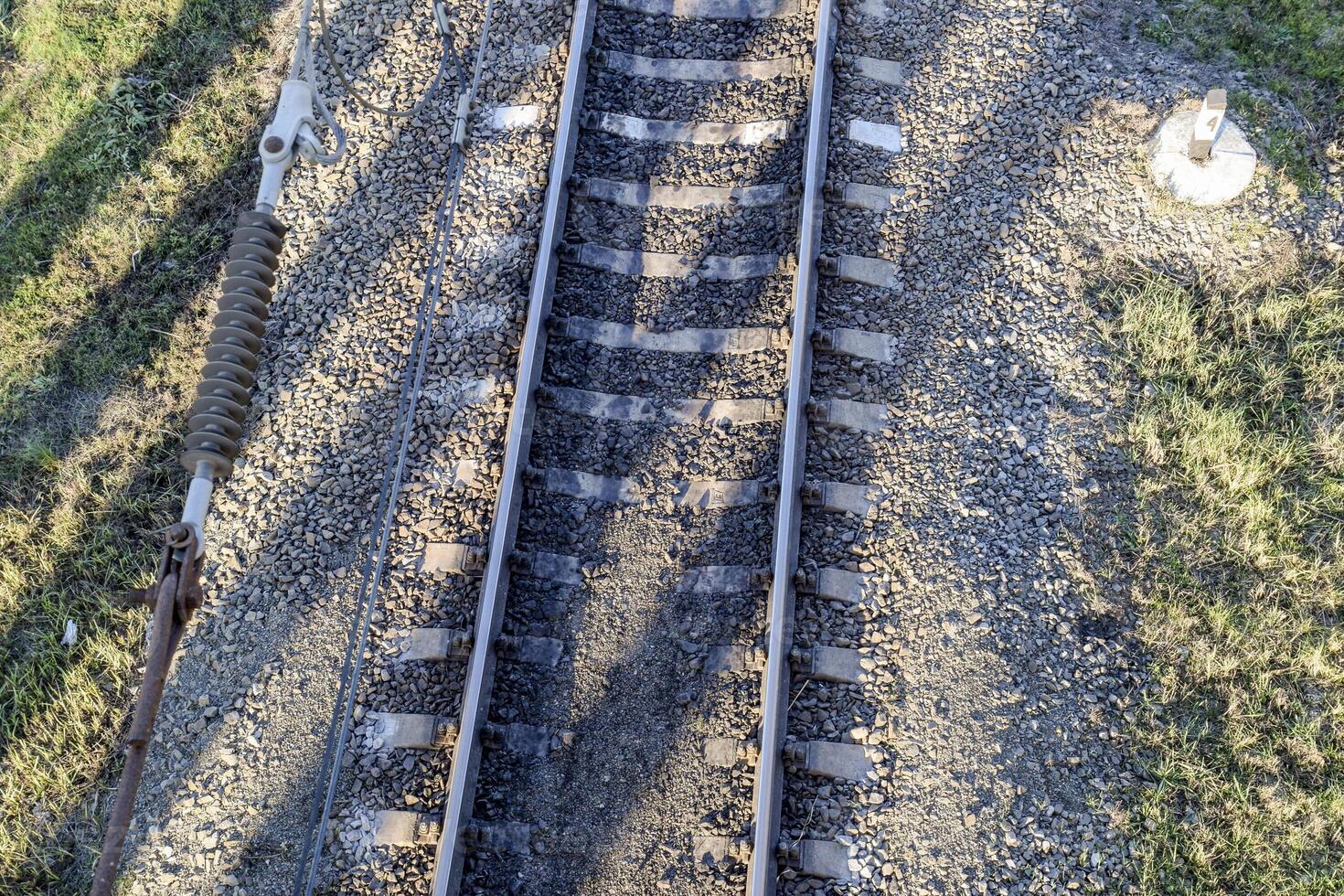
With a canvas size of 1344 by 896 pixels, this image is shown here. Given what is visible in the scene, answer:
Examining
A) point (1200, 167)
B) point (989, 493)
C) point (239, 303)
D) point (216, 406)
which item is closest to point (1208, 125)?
point (1200, 167)

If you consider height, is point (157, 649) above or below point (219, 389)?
below

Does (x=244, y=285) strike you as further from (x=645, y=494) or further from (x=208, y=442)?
(x=645, y=494)

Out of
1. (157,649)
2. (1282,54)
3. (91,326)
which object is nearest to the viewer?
(157,649)

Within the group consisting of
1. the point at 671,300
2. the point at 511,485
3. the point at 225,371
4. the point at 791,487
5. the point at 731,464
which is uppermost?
the point at 671,300

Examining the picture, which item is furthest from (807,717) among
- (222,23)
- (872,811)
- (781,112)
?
(222,23)

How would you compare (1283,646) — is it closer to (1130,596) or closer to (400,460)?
(1130,596)

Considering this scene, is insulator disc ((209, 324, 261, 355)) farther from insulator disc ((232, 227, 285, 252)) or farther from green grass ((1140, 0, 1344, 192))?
green grass ((1140, 0, 1344, 192))
